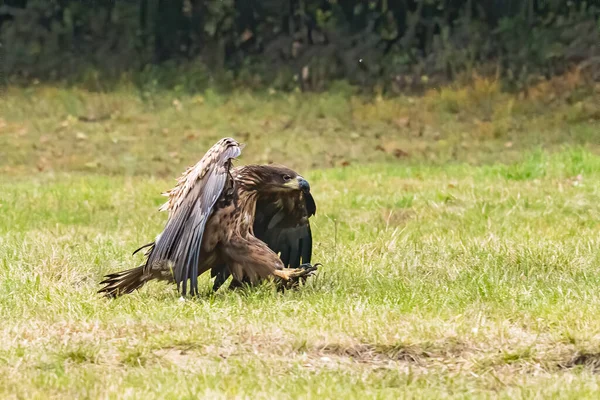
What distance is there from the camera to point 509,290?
5.38 metres

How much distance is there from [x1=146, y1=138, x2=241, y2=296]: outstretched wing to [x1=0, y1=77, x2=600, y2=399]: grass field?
0.66ft

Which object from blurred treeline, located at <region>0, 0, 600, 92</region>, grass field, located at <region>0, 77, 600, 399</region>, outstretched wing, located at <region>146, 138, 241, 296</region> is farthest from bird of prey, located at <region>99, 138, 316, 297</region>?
blurred treeline, located at <region>0, 0, 600, 92</region>

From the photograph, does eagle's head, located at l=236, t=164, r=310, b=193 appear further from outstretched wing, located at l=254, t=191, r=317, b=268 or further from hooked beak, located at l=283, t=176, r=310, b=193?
outstretched wing, located at l=254, t=191, r=317, b=268

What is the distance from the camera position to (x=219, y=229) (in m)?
5.25

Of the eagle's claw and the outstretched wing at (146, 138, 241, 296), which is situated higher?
the outstretched wing at (146, 138, 241, 296)

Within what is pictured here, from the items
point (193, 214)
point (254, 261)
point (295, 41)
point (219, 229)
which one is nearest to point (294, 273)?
point (254, 261)

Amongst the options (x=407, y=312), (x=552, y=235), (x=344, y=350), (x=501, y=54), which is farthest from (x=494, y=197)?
(x=501, y=54)

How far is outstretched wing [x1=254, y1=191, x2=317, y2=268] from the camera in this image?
5664mm

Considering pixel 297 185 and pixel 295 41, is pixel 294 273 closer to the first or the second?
pixel 297 185

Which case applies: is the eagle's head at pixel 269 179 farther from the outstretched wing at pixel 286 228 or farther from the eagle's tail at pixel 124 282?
the eagle's tail at pixel 124 282

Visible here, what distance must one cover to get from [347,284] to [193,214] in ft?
3.32

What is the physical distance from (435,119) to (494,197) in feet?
17.2

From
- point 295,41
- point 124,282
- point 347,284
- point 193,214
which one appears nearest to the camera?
point 193,214

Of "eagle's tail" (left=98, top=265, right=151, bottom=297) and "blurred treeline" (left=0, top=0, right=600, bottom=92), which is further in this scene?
"blurred treeline" (left=0, top=0, right=600, bottom=92)
